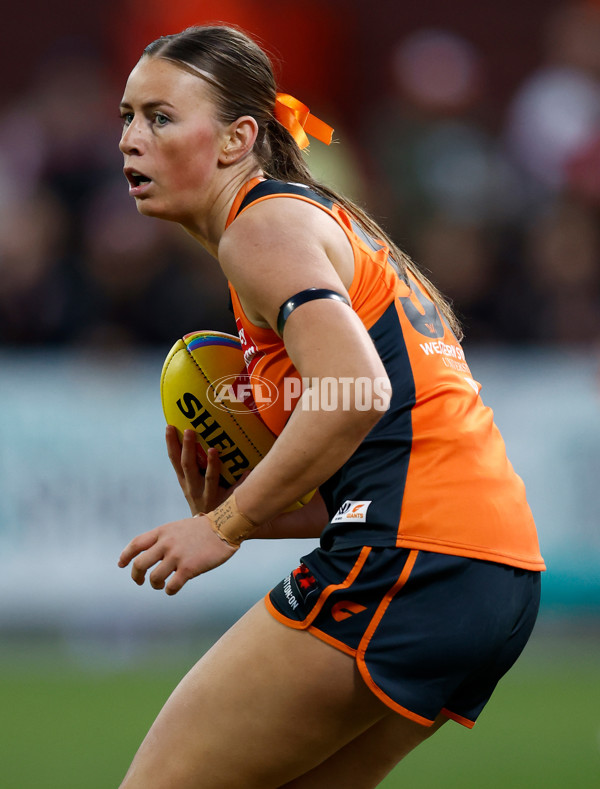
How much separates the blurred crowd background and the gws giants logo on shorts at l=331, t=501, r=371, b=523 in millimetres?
5059

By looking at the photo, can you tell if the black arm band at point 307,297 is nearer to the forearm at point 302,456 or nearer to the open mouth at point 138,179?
the forearm at point 302,456

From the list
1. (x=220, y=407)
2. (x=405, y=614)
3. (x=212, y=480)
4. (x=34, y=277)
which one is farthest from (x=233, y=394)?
(x=34, y=277)

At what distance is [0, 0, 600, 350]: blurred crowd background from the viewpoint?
7.86m

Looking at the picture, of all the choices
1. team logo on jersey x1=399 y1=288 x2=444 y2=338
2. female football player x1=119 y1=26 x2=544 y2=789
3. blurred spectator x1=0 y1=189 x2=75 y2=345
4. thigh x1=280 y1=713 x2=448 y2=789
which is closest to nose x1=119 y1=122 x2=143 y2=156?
female football player x1=119 y1=26 x2=544 y2=789

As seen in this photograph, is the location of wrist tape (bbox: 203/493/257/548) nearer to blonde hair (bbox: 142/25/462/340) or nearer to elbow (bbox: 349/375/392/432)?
elbow (bbox: 349/375/392/432)

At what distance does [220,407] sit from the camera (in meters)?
3.15

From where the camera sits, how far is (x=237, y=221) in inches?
102

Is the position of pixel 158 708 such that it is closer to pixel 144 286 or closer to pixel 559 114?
pixel 144 286

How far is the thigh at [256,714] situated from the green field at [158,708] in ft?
7.48

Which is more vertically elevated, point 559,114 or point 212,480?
point 559,114

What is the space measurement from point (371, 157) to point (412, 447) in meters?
7.13

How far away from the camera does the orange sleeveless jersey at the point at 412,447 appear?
2.56m

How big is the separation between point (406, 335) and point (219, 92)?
2.53ft

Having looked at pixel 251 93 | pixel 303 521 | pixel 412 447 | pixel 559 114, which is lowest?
pixel 303 521
